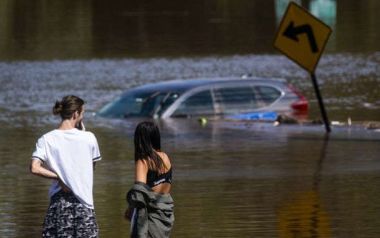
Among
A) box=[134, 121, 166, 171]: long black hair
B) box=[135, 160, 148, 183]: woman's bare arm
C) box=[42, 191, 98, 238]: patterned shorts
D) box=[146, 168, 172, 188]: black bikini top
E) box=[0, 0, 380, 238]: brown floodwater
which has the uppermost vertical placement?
box=[134, 121, 166, 171]: long black hair

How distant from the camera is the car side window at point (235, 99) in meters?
26.8

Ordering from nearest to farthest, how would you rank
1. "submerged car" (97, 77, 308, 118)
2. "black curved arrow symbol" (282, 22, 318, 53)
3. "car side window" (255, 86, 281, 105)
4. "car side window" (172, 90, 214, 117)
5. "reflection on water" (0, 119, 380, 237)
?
1. "reflection on water" (0, 119, 380, 237)
2. "black curved arrow symbol" (282, 22, 318, 53)
3. "submerged car" (97, 77, 308, 118)
4. "car side window" (172, 90, 214, 117)
5. "car side window" (255, 86, 281, 105)

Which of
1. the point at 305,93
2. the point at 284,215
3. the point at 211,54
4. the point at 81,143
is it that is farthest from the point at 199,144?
the point at 211,54

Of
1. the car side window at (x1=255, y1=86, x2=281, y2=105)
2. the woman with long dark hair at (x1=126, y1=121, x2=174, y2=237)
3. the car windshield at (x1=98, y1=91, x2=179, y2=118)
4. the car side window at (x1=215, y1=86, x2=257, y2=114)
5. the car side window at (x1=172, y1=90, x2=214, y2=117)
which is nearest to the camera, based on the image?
the woman with long dark hair at (x1=126, y1=121, x2=174, y2=237)

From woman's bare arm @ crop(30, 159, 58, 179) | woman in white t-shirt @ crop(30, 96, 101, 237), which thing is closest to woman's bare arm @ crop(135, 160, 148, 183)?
woman in white t-shirt @ crop(30, 96, 101, 237)

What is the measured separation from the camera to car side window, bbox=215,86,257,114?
26797 millimetres

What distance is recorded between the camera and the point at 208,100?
26.8 metres

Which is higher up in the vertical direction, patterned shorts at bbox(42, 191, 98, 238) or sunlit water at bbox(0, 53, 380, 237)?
patterned shorts at bbox(42, 191, 98, 238)

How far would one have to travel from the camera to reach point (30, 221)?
12742 millimetres

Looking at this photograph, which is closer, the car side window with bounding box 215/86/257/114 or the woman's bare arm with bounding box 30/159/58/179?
the woman's bare arm with bounding box 30/159/58/179

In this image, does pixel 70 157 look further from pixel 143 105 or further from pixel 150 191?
pixel 143 105

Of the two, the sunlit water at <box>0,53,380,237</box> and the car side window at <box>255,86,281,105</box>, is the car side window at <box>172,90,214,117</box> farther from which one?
the sunlit water at <box>0,53,380,237</box>

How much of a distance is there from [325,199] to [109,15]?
204ft

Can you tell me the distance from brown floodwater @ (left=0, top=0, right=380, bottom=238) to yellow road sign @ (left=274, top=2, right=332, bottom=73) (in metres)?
1.26
